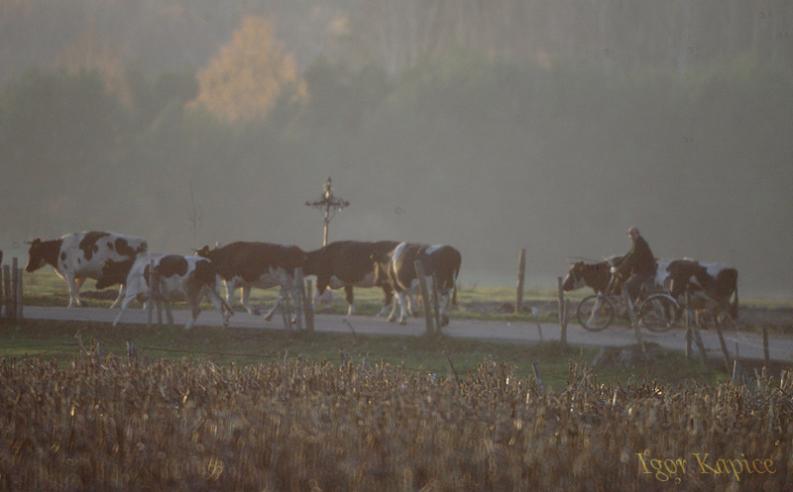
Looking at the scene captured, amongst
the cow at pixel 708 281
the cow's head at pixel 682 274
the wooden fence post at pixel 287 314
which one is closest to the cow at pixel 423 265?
the wooden fence post at pixel 287 314

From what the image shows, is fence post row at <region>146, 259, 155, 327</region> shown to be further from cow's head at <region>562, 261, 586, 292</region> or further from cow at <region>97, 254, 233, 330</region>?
cow's head at <region>562, 261, 586, 292</region>

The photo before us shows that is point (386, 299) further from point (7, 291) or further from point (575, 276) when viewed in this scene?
point (7, 291)

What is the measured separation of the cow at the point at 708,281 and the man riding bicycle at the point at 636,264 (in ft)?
9.84

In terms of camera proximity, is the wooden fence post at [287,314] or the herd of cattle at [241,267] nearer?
the wooden fence post at [287,314]

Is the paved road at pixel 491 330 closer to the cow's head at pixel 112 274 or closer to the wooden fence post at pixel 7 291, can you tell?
the wooden fence post at pixel 7 291

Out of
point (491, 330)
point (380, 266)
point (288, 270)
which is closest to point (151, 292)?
point (288, 270)

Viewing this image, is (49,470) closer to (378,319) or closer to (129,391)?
(129,391)

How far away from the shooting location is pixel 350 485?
8797 mm

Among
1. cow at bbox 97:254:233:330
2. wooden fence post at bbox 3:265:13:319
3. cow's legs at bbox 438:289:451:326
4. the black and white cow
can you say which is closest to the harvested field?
cow's legs at bbox 438:289:451:326

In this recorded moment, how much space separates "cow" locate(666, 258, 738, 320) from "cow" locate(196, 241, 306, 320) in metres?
12.6

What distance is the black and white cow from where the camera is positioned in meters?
31.7

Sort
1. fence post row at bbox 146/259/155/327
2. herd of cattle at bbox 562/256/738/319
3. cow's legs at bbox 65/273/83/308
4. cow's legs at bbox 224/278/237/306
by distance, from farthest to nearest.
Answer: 1. cow's legs at bbox 65/273/83/308
2. cow's legs at bbox 224/278/237/306
3. herd of cattle at bbox 562/256/738/319
4. fence post row at bbox 146/259/155/327

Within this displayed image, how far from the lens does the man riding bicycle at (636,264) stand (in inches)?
1014

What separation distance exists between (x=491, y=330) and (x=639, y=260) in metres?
4.55
